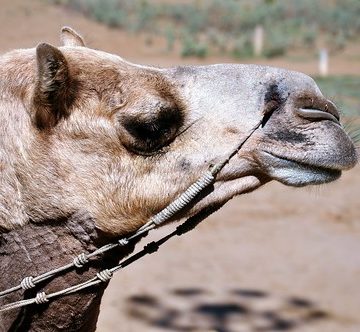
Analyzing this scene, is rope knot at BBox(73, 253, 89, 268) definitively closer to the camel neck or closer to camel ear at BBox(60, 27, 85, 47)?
the camel neck

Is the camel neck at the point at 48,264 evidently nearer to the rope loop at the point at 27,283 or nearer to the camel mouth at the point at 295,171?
the rope loop at the point at 27,283

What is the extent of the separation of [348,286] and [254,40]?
21.6 meters

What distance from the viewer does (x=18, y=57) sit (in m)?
2.46

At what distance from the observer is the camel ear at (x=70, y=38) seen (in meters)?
2.72

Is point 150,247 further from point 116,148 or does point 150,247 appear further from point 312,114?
point 312,114

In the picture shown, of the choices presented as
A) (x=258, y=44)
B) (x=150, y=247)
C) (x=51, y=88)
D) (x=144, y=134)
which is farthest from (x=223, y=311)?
(x=258, y=44)

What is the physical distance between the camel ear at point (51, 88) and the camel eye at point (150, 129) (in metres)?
0.19

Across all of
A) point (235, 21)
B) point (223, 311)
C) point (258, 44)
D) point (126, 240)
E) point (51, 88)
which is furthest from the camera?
point (235, 21)

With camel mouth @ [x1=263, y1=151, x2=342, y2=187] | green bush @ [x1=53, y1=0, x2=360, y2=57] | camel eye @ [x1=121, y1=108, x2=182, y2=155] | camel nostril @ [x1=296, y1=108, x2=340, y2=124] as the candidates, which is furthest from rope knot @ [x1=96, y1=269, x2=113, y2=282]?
green bush @ [x1=53, y1=0, x2=360, y2=57]

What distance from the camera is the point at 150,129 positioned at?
93.0 inches

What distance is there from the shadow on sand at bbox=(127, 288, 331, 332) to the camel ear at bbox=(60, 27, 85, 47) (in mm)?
3847

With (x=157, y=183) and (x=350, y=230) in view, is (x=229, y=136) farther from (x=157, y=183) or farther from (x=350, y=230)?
(x=350, y=230)

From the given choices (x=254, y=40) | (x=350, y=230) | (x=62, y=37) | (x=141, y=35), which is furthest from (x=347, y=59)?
(x=62, y=37)

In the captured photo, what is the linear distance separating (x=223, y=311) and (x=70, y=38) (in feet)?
14.0
